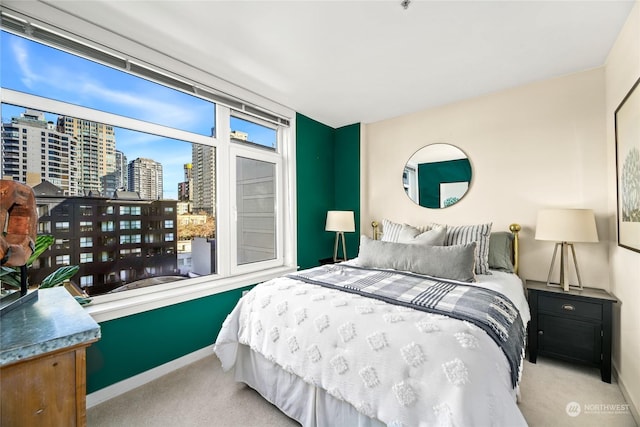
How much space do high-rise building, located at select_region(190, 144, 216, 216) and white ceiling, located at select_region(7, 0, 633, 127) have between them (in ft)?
2.34

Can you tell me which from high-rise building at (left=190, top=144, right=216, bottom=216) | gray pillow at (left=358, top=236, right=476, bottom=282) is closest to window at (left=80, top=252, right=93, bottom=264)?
high-rise building at (left=190, top=144, right=216, bottom=216)

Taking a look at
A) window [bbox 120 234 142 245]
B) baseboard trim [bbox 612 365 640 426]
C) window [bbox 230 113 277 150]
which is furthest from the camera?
window [bbox 230 113 277 150]

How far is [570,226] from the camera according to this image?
7.02ft

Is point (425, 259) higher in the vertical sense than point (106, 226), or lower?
lower

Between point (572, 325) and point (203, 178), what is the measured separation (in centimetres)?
335

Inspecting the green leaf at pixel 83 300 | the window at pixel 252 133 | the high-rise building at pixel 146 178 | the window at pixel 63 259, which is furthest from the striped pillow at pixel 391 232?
the window at pixel 63 259

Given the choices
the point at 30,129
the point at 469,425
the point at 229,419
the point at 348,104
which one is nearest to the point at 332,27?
the point at 348,104

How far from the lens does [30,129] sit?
1740mm

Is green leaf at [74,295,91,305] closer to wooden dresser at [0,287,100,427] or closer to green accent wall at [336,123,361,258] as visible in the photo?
wooden dresser at [0,287,100,427]

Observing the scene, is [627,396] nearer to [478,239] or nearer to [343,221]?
[478,239]

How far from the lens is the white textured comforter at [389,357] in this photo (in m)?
1.05

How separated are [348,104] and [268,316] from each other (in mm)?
2475

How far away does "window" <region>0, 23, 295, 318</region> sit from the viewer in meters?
1.79

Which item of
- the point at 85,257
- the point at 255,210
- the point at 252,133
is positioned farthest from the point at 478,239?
the point at 85,257
